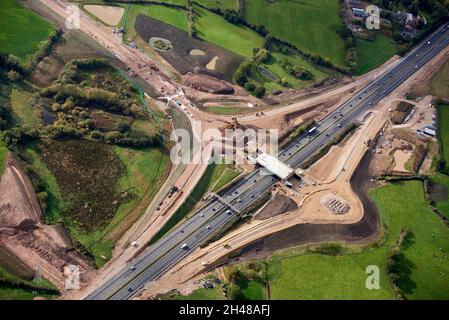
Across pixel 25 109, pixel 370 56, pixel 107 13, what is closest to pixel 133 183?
pixel 25 109

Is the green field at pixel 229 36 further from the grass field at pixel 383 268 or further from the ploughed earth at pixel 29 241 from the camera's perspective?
the ploughed earth at pixel 29 241

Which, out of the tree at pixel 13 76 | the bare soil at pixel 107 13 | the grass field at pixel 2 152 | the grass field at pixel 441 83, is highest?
the bare soil at pixel 107 13

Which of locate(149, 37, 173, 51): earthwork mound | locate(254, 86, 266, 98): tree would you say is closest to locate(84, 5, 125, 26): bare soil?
locate(149, 37, 173, 51): earthwork mound

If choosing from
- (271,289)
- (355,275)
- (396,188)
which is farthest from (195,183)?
(396,188)

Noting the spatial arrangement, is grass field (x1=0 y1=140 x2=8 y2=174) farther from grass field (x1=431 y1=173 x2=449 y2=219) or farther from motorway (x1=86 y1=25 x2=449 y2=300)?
grass field (x1=431 y1=173 x2=449 y2=219)

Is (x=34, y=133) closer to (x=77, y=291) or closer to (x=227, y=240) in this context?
(x=77, y=291)

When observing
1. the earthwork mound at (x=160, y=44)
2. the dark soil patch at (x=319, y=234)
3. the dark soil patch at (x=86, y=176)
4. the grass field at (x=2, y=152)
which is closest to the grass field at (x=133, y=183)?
the dark soil patch at (x=86, y=176)

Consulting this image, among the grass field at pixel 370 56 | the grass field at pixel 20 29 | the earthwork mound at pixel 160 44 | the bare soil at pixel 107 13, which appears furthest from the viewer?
the bare soil at pixel 107 13
